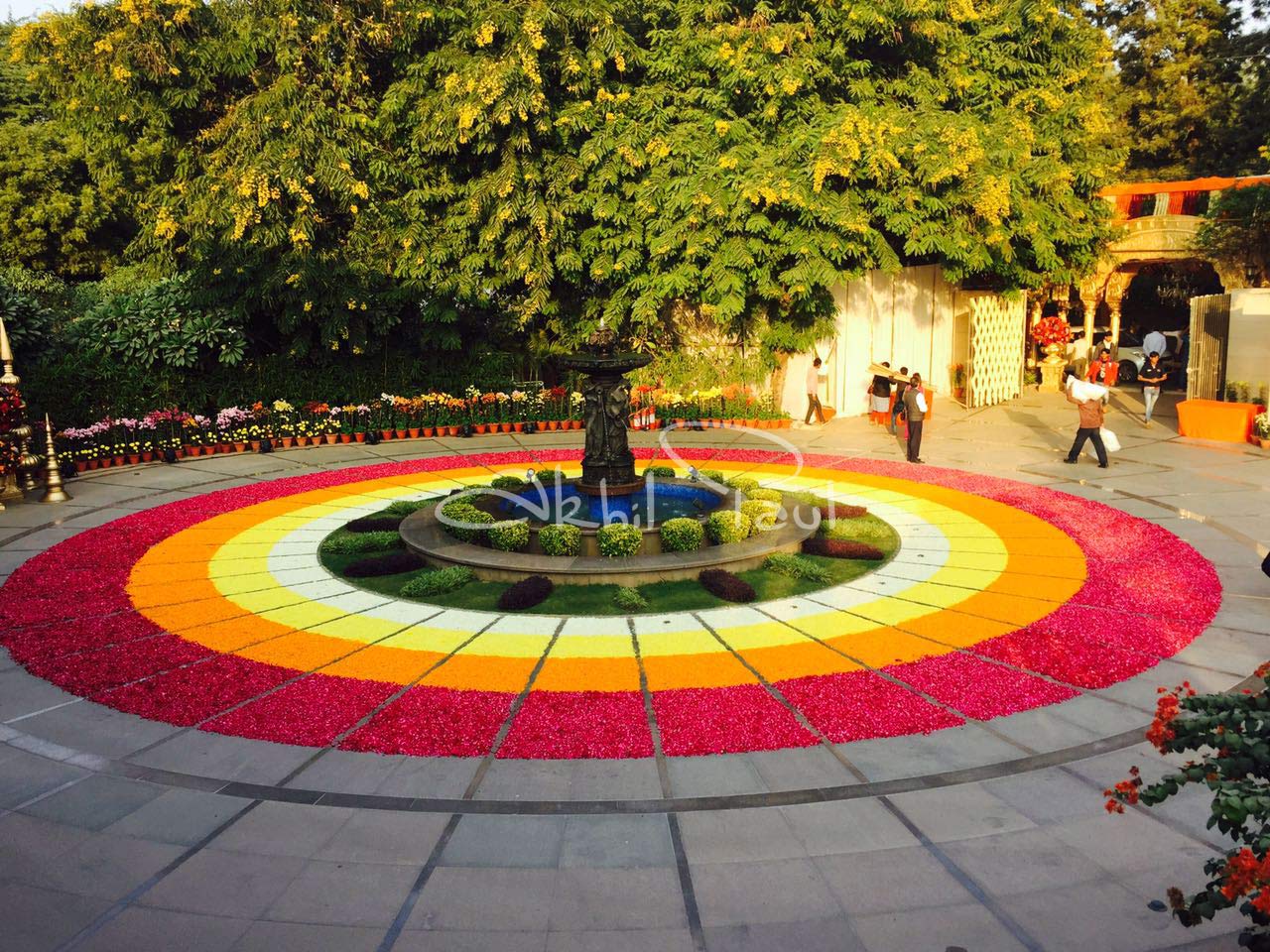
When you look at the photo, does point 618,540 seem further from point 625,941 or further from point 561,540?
point 625,941

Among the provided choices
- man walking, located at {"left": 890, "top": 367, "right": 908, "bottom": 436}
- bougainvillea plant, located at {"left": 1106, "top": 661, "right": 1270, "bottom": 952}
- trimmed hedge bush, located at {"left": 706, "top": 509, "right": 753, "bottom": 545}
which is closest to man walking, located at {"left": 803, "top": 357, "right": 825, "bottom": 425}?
man walking, located at {"left": 890, "top": 367, "right": 908, "bottom": 436}

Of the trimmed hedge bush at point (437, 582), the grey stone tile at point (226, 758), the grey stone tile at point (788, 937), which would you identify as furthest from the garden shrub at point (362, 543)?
the grey stone tile at point (788, 937)

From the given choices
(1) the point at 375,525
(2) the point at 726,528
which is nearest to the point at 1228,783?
(2) the point at 726,528

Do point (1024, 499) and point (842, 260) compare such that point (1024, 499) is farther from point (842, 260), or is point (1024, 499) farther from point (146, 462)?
point (146, 462)

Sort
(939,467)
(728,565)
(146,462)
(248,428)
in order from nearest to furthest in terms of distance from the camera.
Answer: (728,565) → (939,467) → (146,462) → (248,428)

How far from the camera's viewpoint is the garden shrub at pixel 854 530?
12508 mm

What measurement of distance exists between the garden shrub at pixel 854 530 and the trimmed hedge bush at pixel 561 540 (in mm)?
3458

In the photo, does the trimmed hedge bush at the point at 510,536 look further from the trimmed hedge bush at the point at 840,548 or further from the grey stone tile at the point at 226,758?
the grey stone tile at the point at 226,758

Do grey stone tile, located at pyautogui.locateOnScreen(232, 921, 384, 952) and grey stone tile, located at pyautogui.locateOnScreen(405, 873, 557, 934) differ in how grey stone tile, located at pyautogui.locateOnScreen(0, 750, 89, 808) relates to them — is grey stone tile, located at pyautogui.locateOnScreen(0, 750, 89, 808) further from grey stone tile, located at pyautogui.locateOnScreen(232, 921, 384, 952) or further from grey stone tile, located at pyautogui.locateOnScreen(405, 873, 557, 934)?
grey stone tile, located at pyautogui.locateOnScreen(405, 873, 557, 934)

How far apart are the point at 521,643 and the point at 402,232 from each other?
52.8 ft

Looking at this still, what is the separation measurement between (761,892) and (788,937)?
14.8 inches

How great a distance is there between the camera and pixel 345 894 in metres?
5.09

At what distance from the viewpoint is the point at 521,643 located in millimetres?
8914

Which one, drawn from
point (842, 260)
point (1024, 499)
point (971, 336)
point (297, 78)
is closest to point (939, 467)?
point (1024, 499)
